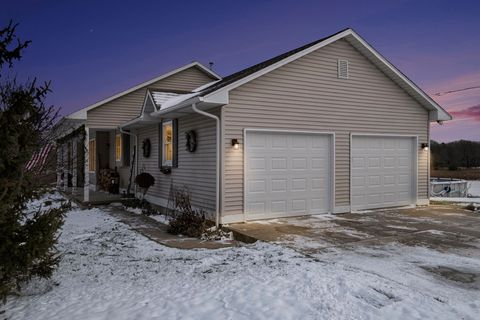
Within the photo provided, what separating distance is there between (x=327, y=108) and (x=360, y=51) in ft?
6.14

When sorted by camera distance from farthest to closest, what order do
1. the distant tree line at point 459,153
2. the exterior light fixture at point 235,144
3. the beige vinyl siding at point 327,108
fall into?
the distant tree line at point 459,153
the beige vinyl siding at point 327,108
the exterior light fixture at point 235,144

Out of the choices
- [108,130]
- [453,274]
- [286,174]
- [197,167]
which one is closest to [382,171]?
[286,174]

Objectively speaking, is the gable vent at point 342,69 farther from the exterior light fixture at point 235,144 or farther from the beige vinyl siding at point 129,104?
the beige vinyl siding at point 129,104

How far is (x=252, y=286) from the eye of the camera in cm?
444

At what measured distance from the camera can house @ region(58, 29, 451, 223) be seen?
331 inches

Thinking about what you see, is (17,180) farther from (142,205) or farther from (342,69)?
(142,205)

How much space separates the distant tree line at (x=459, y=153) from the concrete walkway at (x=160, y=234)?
127ft

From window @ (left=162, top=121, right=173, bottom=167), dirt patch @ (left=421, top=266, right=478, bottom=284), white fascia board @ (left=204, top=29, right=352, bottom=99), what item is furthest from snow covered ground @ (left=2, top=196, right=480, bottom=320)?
window @ (left=162, top=121, right=173, bottom=167)

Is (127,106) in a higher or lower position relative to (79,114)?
higher

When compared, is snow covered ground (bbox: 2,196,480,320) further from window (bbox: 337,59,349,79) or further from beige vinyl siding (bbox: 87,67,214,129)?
beige vinyl siding (bbox: 87,67,214,129)

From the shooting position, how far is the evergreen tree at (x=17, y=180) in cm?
342

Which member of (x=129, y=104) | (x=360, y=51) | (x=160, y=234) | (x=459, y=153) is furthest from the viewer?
(x=459, y=153)

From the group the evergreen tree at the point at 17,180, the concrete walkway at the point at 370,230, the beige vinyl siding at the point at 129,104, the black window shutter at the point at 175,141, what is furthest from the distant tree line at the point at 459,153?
the evergreen tree at the point at 17,180

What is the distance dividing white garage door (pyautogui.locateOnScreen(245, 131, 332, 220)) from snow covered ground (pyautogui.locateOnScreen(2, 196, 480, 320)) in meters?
2.43
